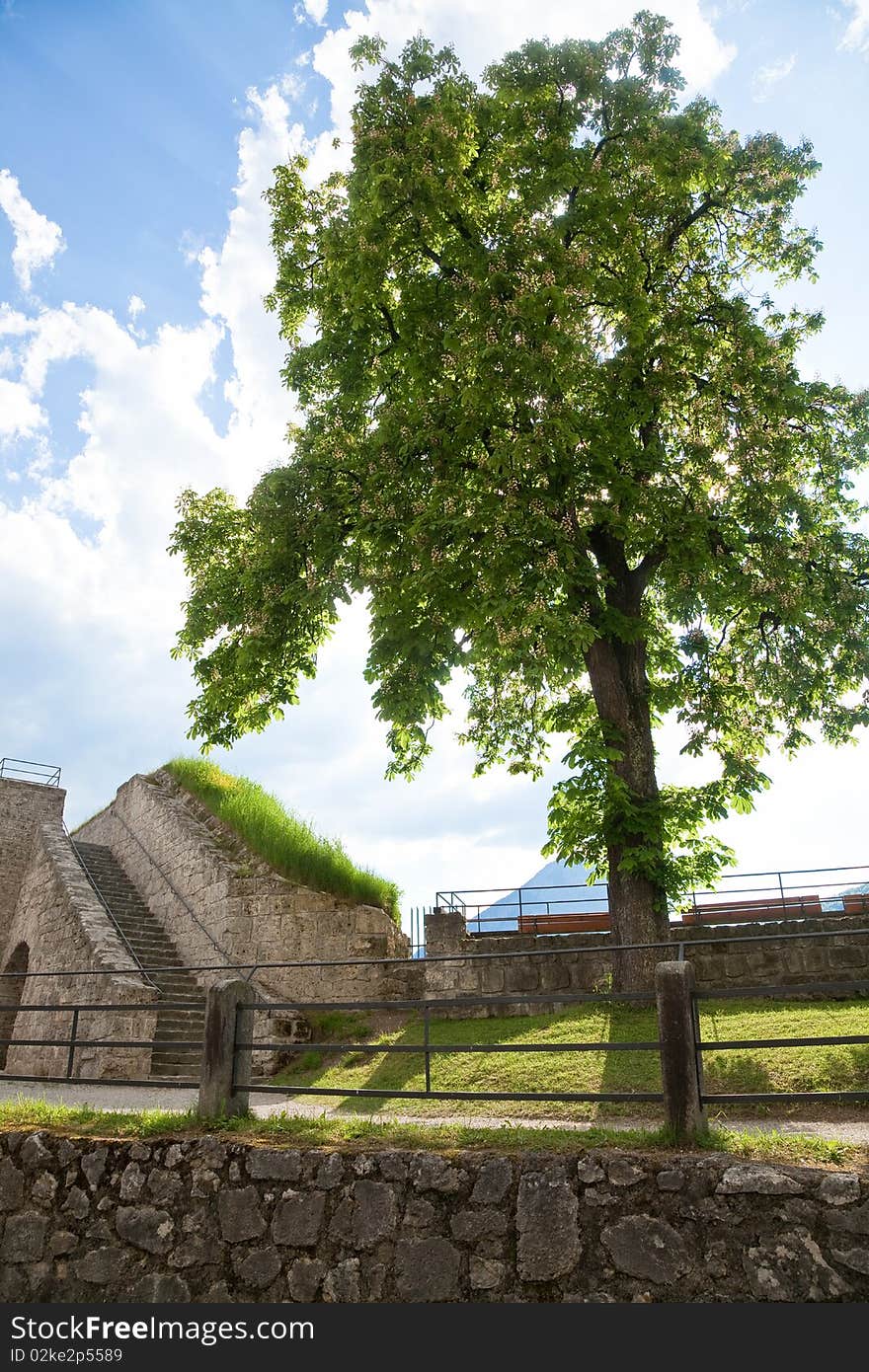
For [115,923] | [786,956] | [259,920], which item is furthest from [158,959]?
[786,956]

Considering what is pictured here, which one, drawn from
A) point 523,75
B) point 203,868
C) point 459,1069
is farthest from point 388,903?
point 523,75

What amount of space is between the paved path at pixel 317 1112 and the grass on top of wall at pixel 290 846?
488 cm

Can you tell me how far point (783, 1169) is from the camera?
500cm

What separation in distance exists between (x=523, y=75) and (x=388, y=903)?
14.2m

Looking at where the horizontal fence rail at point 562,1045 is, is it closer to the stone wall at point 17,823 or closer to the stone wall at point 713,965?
the stone wall at point 713,965

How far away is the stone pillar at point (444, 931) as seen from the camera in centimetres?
Answer: 1467

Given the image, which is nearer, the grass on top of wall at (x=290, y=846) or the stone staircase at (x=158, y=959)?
the stone staircase at (x=158, y=959)

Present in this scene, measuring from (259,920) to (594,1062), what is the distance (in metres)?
7.90

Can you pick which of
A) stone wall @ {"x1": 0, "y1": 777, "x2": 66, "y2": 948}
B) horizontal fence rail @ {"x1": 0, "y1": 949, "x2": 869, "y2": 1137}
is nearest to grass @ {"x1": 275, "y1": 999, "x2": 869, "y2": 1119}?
horizontal fence rail @ {"x1": 0, "y1": 949, "x2": 869, "y2": 1137}

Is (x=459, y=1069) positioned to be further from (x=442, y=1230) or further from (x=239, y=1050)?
(x=442, y=1230)

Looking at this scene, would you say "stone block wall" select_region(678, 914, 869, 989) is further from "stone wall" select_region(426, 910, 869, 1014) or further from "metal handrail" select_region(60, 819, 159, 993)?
"metal handrail" select_region(60, 819, 159, 993)

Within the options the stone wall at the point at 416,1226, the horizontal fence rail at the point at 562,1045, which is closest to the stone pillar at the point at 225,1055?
the horizontal fence rail at the point at 562,1045

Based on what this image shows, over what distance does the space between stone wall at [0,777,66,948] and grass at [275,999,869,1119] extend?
16.1m

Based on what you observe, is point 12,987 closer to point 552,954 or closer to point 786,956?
point 552,954
